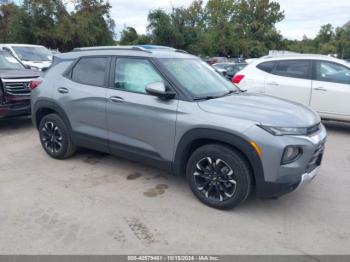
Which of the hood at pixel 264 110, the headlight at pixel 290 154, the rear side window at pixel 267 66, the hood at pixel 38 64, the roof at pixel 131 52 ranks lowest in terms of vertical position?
Result: the headlight at pixel 290 154

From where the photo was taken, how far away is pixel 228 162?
3404mm

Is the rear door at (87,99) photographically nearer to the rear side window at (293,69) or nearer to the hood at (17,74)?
the hood at (17,74)

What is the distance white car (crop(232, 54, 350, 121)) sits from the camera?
22.4 ft

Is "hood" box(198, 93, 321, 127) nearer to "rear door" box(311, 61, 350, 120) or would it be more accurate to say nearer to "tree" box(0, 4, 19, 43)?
"rear door" box(311, 61, 350, 120)

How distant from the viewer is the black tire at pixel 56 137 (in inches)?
195

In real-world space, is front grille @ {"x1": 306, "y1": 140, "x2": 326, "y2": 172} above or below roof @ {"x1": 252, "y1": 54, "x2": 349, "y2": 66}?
below

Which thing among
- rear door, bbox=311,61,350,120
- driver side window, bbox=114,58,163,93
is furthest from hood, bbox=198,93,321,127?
rear door, bbox=311,61,350,120

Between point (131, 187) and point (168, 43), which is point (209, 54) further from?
point (131, 187)

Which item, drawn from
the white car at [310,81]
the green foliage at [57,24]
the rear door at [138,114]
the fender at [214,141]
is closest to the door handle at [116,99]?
the rear door at [138,114]

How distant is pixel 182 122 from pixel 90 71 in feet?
5.85

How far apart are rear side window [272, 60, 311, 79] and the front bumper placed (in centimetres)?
425

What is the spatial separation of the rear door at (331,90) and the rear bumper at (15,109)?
240 inches

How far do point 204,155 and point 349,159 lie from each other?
3.23m

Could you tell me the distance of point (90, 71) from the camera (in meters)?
4.63
